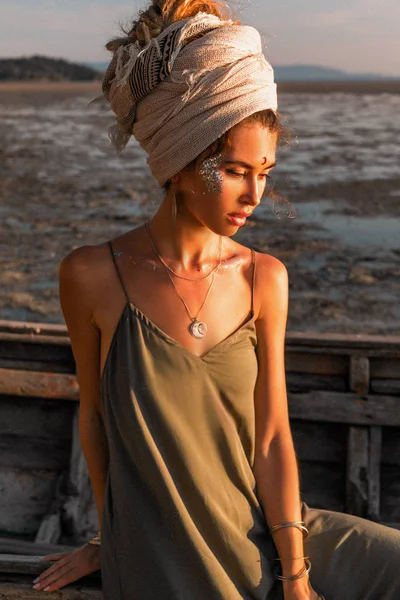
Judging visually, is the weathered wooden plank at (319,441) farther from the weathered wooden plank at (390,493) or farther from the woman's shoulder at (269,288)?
the woman's shoulder at (269,288)

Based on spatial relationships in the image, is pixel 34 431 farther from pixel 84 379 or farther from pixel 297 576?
pixel 297 576

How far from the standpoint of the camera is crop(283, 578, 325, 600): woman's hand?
1985mm

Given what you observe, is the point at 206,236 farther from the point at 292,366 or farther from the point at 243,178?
the point at 292,366

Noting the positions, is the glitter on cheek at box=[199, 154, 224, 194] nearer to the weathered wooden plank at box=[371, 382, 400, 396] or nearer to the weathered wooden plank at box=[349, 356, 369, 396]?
the weathered wooden plank at box=[349, 356, 369, 396]

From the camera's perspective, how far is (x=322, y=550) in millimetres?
2104

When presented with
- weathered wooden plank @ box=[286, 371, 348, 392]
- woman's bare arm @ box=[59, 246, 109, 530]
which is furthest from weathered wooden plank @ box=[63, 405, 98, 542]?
woman's bare arm @ box=[59, 246, 109, 530]

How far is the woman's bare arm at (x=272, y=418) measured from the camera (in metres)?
2.09

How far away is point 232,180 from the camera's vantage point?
192cm

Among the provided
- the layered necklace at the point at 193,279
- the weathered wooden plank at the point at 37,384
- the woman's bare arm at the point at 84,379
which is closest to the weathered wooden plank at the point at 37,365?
the weathered wooden plank at the point at 37,384

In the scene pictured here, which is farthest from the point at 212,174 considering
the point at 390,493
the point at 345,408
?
the point at 390,493

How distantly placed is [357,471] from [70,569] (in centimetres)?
199

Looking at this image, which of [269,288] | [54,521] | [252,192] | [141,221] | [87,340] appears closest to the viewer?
[252,192]

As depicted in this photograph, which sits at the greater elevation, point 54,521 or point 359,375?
point 359,375

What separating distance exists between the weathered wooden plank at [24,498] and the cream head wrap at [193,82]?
2558mm
